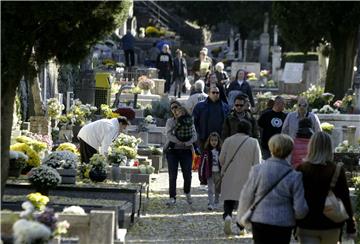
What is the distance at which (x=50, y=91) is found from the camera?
2606 cm

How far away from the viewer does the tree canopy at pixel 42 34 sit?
1150cm

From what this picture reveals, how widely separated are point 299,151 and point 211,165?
160cm

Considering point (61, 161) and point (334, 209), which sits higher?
point (334, 209)

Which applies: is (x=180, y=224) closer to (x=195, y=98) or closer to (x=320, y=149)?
(x=320, y=149)

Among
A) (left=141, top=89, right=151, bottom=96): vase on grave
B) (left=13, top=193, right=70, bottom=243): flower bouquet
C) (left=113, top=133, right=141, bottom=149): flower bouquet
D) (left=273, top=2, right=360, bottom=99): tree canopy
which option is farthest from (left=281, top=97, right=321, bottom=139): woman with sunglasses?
(left=141, top=89, right=151, bottom=96): vase on grave

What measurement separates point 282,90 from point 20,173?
1063 inches

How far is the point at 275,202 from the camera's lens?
10211 millimetres

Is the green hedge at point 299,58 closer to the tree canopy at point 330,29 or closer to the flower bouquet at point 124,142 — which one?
the tree canopy at point 330,29

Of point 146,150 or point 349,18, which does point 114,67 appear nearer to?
point 349,18

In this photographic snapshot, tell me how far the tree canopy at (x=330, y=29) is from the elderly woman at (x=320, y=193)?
694 inches

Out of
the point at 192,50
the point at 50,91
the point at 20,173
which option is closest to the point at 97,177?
the point at 20,173

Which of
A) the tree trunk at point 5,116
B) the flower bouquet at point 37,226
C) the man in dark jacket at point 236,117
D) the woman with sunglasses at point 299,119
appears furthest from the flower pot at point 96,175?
the flower bouquet at point 37,226

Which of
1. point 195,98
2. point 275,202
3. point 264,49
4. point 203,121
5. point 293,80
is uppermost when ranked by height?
point 264,49

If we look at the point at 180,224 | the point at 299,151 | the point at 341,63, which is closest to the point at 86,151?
the point at 180,224
